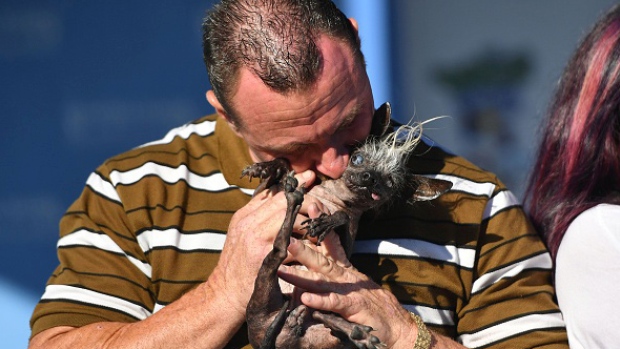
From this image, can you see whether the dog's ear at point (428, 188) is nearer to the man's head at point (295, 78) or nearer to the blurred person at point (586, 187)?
the man's head at point (295, 78)

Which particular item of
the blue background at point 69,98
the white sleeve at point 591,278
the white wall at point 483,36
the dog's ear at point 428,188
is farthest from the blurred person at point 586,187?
the white wall at point 483,36

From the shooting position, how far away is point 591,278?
187cm

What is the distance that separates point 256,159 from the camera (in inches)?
80.1

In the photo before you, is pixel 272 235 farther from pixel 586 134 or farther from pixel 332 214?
pixel 586 134

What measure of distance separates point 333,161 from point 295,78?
20 cm

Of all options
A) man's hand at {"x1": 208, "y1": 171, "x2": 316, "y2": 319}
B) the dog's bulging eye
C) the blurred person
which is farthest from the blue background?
man's hand at {"x1": 208, "y1": 171, "x2": 316, "y2": 319}

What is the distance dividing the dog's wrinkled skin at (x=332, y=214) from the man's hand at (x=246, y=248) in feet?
0.21

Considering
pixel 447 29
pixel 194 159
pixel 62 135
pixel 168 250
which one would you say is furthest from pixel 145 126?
pixel 447 29

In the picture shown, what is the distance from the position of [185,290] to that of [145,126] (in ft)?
4.27

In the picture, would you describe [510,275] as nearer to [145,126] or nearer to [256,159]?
[256,159]

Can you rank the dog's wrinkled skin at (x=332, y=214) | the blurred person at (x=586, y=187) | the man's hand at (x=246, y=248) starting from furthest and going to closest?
the blurred person at (x=586, y=187) → the man's hand at (x=246, y=248) → the dog's wrinkled skin at (x=332, y=214)

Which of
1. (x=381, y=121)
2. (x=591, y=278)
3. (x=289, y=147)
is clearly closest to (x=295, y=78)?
(x=289, y=147)

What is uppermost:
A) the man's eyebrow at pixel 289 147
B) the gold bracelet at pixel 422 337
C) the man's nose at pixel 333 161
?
the man's eyebrow at pixel 289 147

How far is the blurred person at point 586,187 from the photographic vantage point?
1.85 m
